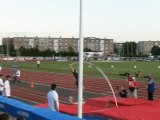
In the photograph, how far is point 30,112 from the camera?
26.9 feet

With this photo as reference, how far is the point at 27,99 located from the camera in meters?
21.0

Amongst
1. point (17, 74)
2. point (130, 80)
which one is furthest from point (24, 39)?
point (130, 80)

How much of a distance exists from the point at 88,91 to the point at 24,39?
171 meters

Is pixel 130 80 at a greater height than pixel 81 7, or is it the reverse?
pixel 81 7

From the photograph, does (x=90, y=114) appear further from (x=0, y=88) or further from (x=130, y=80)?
(x=130, y=80)

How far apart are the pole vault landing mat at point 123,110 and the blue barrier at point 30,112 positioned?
2.50 meters

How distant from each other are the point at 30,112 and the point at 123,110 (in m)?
4.02

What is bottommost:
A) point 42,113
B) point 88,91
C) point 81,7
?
point 88,91

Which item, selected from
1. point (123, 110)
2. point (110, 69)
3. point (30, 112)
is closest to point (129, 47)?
point (110, 69)

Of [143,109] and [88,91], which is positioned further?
[88,91]

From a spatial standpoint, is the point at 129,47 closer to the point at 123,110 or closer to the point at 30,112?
the point at 123,110

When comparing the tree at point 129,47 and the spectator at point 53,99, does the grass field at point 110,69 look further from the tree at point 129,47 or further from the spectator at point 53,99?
the tree at point 129,47

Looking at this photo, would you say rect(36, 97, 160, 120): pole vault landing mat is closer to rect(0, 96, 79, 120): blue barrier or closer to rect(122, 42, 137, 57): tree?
rect(0, 96, 79, 120): blue barrier

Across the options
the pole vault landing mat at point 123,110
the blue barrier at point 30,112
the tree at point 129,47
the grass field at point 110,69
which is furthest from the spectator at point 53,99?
the tree at point 129,47
